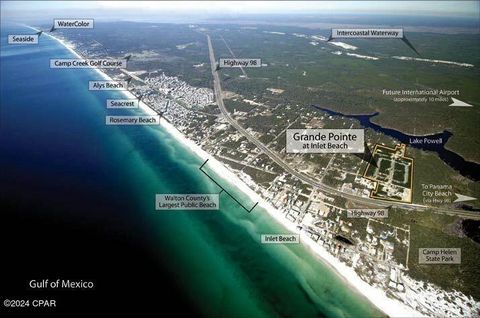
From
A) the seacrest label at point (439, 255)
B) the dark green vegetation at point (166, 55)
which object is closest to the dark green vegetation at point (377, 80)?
the dark green vegetation at point (166, 55)

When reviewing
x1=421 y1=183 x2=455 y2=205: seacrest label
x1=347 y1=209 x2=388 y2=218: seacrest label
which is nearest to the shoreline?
x1=347 y1=209 x2=388 y2=218: seacrest label

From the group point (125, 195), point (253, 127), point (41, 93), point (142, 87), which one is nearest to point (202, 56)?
point (142, 87)

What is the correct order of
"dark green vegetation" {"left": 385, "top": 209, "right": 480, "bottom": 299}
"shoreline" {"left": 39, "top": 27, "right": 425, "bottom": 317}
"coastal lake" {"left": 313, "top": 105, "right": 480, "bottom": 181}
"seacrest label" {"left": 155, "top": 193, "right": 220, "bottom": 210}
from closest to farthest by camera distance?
"shoreline" {"left": 39, "top": 27, "right": 425, "bottom": 317}
"dark green vegetation" {"left": 385, "top": 209, "right": 480, "bottom": 299}
"seacrest label" {"left": 155, "top": 193, "right": 220, "bottom": 210}
"coastal lake" {"left": 313, "top": 105, "right": 480, "bottom": 181}

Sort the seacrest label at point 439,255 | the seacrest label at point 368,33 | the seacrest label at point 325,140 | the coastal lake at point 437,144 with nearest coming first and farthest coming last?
A: the seacrest label at point 439,255
the seacrest label at point 368,33
the coastal lake at point 437,144
the seacrest label at point 325,140

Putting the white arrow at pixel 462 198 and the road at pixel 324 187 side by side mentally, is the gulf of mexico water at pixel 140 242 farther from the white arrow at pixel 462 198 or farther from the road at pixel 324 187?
the white arrow at pixel 462 198

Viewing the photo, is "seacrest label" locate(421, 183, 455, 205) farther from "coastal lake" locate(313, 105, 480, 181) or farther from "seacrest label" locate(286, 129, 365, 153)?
"seacrest label" locate(286, 129, 365, 153)

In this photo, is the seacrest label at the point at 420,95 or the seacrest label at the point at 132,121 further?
the seacrest label at the point at 420,95
